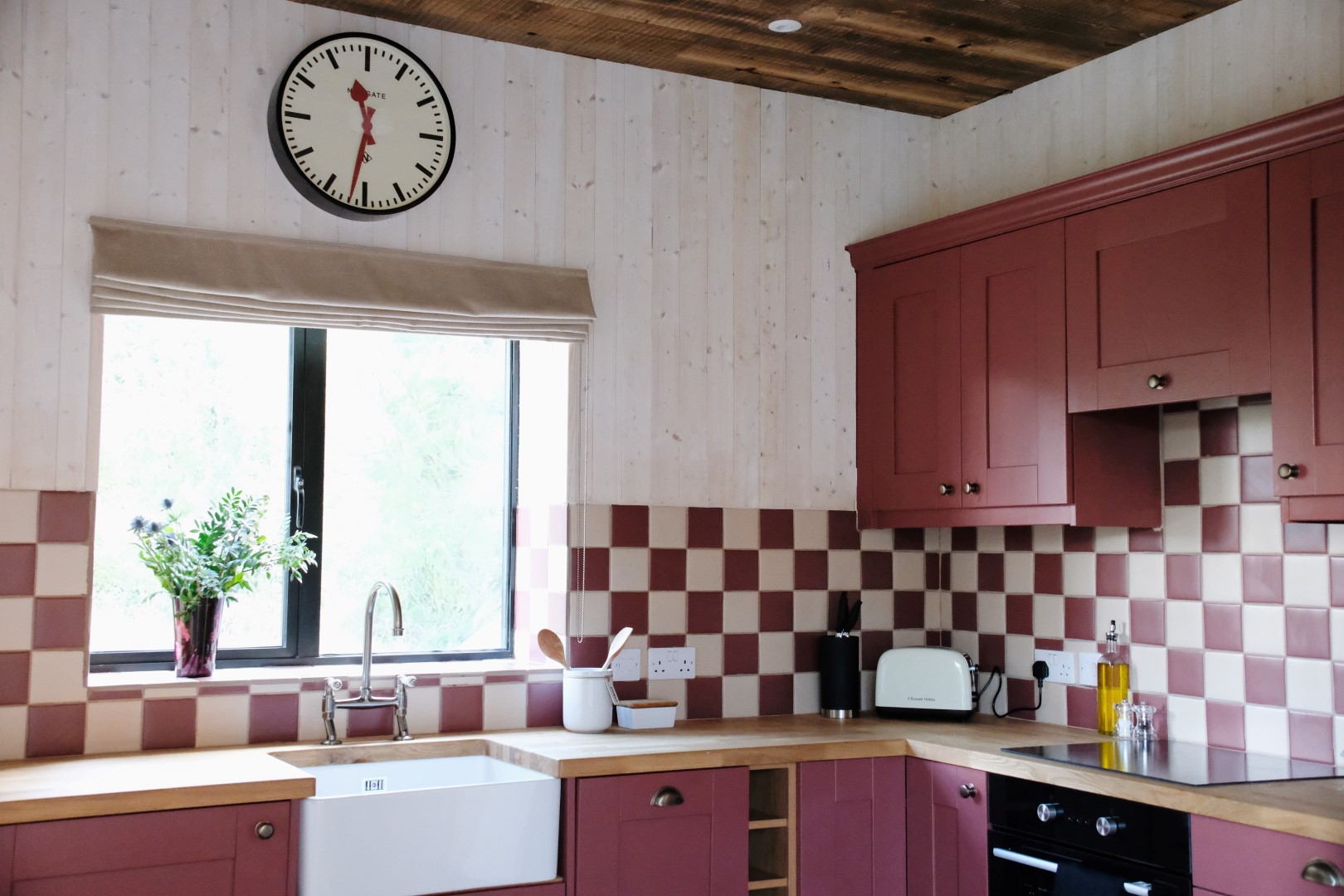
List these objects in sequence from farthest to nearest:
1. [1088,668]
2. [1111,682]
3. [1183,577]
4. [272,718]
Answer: [1088,668] < [1111,682] < [1183,577] < [272,718]

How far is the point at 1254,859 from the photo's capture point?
7.34 ft

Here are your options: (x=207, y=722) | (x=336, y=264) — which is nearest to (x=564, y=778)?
(x=207, y=722)

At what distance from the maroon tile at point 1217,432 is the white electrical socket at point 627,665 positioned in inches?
60.8

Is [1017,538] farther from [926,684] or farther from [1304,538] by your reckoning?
[1304,538]

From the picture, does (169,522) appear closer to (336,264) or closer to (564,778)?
(336,264)

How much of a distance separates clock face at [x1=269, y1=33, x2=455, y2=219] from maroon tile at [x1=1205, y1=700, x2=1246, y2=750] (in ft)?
7.62

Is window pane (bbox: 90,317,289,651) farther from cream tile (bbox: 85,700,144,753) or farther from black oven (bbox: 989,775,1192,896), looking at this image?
black oven (bbox: 989,775,1192,896)

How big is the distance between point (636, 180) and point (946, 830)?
1.91m

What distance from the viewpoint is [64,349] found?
2791 millimetres

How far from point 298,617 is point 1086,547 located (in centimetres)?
211

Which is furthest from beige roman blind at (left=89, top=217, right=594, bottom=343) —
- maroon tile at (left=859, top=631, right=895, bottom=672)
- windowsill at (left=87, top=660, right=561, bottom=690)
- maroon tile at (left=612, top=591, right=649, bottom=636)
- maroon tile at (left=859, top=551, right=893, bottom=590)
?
maroon tile at (left=859, top=631, right=895, bottom=672)

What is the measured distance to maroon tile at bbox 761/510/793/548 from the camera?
11.8 ft

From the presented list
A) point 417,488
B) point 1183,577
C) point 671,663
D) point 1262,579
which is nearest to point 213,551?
point 417,488

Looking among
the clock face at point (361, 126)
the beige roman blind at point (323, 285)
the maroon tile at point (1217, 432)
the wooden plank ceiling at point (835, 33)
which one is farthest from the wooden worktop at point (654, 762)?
the wooden plank ceiling at point (835, 33)
